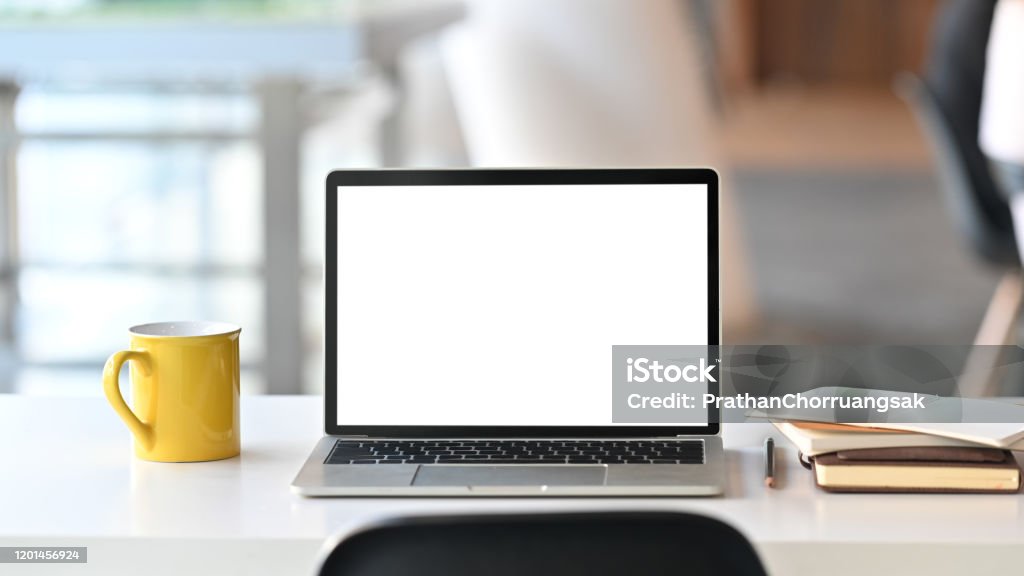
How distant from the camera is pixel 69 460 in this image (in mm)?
942

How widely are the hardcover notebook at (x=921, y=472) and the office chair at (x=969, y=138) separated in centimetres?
205

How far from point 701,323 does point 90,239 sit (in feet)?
9.16

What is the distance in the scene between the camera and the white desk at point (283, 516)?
0.74m

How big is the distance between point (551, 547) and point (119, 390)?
47cm

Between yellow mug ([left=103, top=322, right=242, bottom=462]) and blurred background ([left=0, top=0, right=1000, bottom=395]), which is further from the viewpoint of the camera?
blurred background ([left=0, top=0, right=1000, bottom=395])

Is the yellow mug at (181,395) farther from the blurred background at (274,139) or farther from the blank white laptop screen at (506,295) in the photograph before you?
the blurred background at (274,139)

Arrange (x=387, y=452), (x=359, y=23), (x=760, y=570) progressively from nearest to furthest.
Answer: (x=760, y=570), (x=387, y=452), (x=359, y=23)

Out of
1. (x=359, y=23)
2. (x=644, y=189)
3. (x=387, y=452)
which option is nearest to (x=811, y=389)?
(x=644, y=189)

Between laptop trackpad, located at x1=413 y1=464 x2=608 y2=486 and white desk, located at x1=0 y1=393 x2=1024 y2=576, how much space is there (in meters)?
0.02

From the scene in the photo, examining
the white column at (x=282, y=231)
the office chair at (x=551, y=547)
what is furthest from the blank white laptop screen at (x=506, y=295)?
the white column at (x=282, y=231)

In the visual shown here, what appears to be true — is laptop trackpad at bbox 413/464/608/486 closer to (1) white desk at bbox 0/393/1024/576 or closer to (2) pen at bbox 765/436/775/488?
(1) white desk at bbox 0/393/1024/576

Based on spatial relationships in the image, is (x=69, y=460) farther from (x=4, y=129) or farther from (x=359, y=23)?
(x=4, y=129)

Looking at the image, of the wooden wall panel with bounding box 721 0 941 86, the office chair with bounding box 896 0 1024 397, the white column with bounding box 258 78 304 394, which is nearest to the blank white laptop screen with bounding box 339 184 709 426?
the office chair with bounding box 896 0 1024 397

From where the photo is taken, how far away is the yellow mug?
2.99 feet
